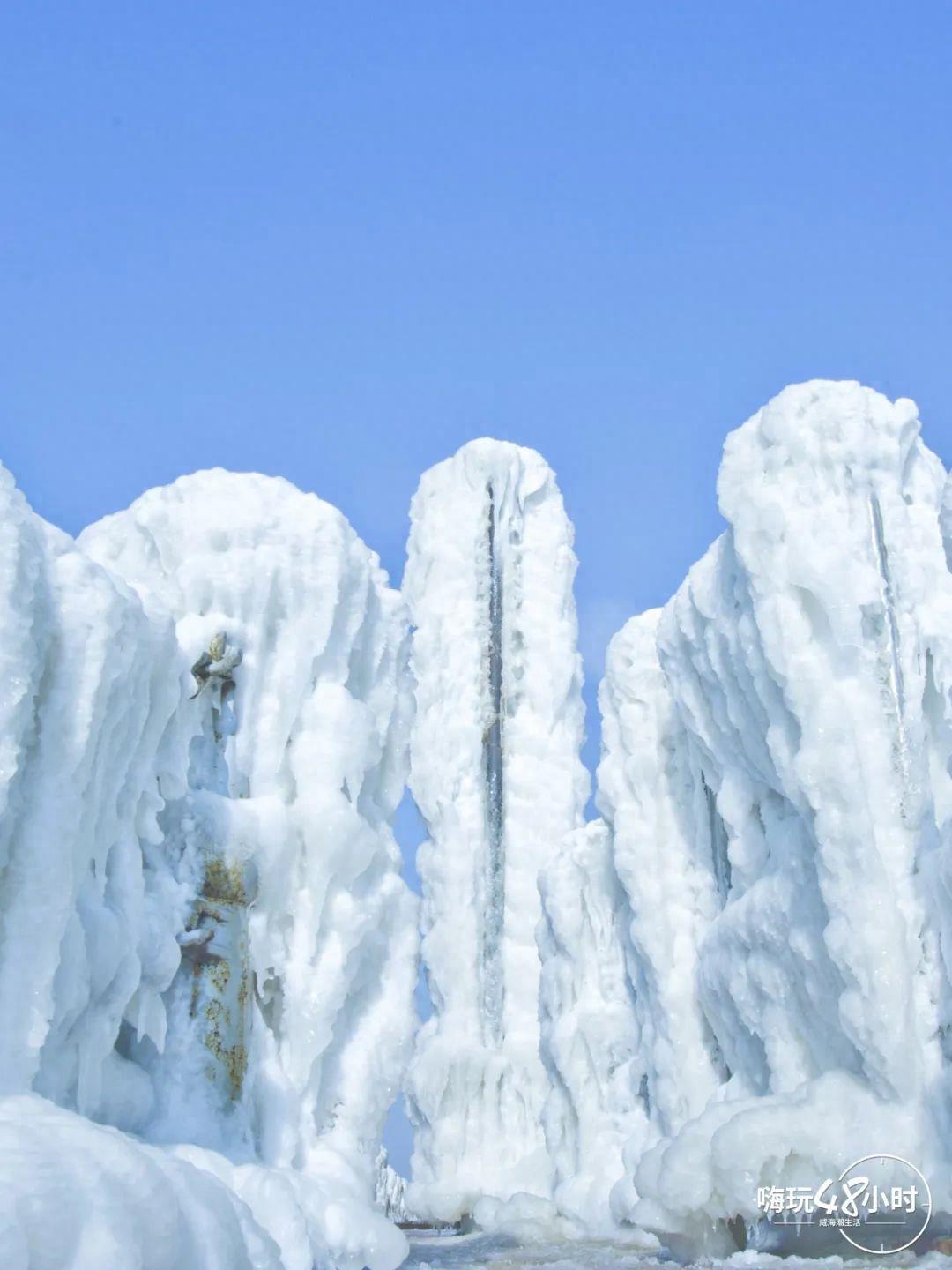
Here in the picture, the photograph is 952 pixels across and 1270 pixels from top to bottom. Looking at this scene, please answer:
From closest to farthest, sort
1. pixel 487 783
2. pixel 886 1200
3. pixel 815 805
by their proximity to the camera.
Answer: pixel 886 1200, pixel 815 805, pixel 487 783

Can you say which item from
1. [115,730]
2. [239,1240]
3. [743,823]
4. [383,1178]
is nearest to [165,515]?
[115,730]

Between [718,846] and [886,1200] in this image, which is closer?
[886,1200]

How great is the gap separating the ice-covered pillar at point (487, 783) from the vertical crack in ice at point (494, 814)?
45 mm

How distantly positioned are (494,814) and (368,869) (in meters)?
26.5

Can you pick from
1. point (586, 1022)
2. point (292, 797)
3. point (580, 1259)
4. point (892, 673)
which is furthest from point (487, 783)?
point (892, 673)

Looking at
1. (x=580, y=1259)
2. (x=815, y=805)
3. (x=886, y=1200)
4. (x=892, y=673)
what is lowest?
(x=580, y=1259)

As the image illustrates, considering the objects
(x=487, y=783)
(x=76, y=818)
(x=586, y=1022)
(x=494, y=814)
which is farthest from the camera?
(x=487, y=783)

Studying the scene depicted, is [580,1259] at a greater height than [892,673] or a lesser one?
lesser

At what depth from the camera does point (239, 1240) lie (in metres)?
9.57

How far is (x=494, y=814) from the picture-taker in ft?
150

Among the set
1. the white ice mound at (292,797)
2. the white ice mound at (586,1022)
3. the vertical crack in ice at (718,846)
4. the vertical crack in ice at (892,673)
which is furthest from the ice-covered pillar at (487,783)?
the vertical crack in ice at (892,673)

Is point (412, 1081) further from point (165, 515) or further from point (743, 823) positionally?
point (165, 515)

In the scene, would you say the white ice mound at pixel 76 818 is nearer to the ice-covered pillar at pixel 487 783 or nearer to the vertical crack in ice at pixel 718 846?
the vertical crack in ice at pixel 718 846

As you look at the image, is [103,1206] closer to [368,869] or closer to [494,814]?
[368,869]
